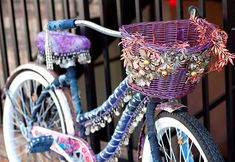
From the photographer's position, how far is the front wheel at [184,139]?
6.78ft

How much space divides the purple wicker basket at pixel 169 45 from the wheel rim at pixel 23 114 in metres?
0.99

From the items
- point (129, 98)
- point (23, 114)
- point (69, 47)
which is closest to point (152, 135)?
point (129, 98)

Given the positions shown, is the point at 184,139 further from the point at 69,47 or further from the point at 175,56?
the point at 69,47

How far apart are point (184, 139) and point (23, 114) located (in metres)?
1.47

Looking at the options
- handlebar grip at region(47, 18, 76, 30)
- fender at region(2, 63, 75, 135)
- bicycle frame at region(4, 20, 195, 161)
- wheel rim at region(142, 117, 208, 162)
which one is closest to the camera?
wheel rim at region(142, 117, 208, 162)

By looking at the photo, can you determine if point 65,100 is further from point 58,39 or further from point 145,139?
point 145,139

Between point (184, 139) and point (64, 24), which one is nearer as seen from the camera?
point (184, 139)

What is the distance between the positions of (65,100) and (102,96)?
2.35 m

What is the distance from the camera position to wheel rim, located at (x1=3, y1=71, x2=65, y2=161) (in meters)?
3.19

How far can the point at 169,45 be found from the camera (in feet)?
6.77

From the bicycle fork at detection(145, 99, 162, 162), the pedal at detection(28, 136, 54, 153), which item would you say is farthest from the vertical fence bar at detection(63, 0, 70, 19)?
the bicycle fork at detection(145, 99, 162, 162)

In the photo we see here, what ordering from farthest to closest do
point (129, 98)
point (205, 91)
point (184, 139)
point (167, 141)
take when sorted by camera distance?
1. point (205, 91)
2. point (129, 98)
3. point (167, 141)
4. point (184, 139)

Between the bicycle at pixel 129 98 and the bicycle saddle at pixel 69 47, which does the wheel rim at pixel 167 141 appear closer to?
the bicycle at pixel 129 98

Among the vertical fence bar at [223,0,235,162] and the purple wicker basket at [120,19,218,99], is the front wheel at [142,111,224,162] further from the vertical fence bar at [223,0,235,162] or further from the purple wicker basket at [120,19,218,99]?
the vertical fence bar at [223,0,235,162]
